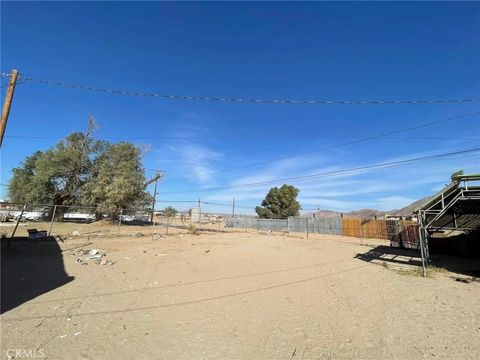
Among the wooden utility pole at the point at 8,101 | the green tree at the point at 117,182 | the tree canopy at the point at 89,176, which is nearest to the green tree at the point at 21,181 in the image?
→ the tree canopy at the point at 89,176

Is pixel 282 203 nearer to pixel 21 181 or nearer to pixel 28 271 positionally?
pixel 21 181

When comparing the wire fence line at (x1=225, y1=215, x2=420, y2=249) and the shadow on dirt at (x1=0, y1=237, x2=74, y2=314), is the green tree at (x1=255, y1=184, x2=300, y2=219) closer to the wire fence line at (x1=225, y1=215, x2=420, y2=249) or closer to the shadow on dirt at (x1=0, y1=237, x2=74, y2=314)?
the wire fence line at (x1=225, y1=215, x2=420, y2=249)

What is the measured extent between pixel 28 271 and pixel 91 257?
2.91m

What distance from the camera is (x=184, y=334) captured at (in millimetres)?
5129

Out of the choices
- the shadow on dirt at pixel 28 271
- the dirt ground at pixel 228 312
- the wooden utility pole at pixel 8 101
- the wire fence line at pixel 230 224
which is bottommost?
the dirt ground at pixel 228 312

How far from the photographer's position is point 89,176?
3612 cm

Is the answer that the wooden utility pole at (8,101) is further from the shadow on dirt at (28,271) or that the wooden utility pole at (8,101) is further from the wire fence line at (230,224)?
the wire fence line at (230,224)

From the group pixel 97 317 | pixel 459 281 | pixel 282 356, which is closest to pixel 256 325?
pixel 282 356

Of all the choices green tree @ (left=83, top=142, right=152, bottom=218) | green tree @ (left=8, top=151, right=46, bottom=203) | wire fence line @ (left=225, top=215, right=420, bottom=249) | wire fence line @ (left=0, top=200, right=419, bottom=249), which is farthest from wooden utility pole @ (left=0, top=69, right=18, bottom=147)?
green tree @ (left=8, top=151, right=46, bottom=203)

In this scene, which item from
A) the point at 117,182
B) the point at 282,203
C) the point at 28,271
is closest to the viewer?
the point at 28,271

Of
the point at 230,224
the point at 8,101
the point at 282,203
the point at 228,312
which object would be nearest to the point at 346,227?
the point at 230,224

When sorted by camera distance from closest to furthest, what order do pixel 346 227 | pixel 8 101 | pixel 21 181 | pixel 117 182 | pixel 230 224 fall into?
pixel 8 101, pixel 117 182, pixel 346 227, pixel 21 181, pixel 230 224

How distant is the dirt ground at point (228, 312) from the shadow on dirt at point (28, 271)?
0.12 feet

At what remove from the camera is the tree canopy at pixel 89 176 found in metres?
32.5
